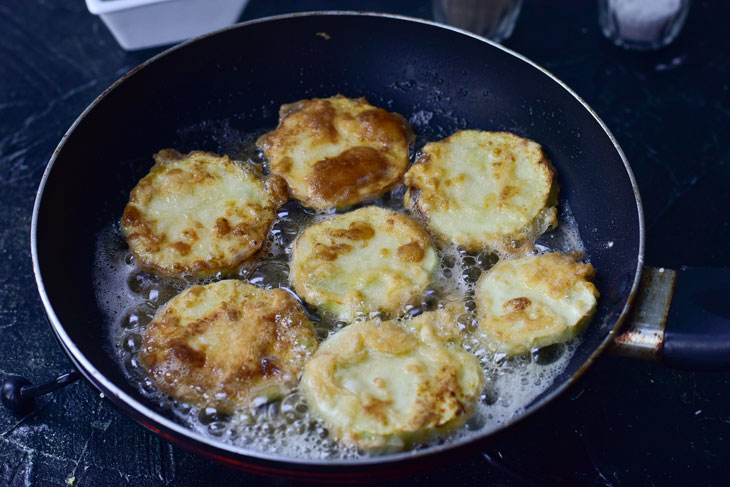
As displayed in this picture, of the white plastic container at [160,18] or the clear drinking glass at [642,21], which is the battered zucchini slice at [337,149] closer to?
the white plastic container at [160,18]

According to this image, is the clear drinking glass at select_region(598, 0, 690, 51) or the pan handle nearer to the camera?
the pan handle

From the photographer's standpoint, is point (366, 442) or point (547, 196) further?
point (547, 196)

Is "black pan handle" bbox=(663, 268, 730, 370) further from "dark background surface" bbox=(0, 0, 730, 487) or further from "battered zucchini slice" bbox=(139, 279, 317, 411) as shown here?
"battered zucchini slice" bbox=(139, 279, 317, 411)

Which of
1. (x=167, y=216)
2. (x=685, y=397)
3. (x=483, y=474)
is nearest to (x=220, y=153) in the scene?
(x=167, y=216)

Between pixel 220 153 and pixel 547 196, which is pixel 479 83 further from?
pixel 220 153

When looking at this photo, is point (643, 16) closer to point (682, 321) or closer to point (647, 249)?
point (647, 249)

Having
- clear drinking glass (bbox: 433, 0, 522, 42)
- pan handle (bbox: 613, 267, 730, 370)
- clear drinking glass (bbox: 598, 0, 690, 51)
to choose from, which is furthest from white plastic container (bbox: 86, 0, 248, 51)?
pan handle (bbox: 613, 267, 730, 370)

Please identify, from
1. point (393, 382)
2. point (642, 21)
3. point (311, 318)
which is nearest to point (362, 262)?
point (311, 318)
